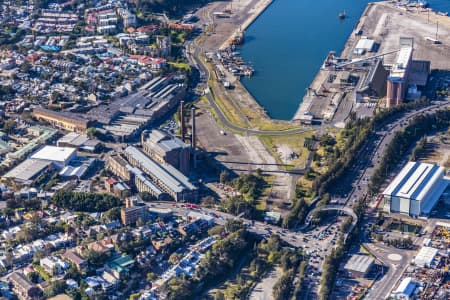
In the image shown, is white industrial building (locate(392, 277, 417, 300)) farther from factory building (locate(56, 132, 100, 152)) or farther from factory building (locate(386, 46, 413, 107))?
factory building (locate(56, 132, 100, 152))

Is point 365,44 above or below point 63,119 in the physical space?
above

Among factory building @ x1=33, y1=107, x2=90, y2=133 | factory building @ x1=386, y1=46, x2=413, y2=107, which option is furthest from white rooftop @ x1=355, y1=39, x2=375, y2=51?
factory building @ x1=33, y1=107, x2=90, y2=133

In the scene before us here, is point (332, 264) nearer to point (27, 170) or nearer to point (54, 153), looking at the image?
point (27, 170)

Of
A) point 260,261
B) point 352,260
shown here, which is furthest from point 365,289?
point 260,261

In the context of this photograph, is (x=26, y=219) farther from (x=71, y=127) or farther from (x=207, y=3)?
(x=207, y=3)

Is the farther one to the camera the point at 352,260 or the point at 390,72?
the point at 390,72

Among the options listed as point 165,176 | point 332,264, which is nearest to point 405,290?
point 332,264

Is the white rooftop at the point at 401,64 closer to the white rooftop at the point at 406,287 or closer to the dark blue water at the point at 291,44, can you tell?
the dark blue water at the point at 291,44
